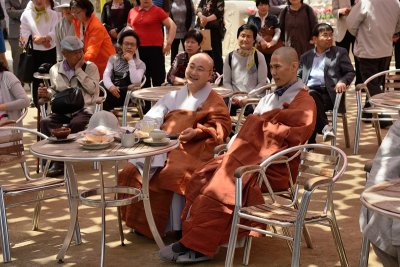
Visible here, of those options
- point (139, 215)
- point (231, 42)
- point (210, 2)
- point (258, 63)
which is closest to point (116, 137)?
point (139, 215)

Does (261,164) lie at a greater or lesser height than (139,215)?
greater

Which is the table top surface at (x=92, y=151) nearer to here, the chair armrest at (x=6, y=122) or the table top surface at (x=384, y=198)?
the chair armrest at (x=6, y=122)

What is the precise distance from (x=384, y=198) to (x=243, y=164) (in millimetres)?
1987

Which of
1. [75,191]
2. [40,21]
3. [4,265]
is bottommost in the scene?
[4,265]

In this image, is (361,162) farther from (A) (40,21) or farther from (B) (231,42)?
(B) (231,42)

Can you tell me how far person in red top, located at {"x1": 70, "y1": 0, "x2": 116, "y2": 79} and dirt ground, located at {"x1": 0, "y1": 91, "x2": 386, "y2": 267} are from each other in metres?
2.88

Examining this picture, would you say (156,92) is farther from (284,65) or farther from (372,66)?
(372,66)

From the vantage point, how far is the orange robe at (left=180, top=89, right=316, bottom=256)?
5.39m

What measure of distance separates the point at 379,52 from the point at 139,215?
4.90 m

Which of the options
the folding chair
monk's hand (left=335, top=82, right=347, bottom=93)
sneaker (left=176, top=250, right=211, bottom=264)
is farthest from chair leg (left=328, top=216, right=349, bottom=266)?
monk's hand (left=335, top=82, right=347, bottom=93)

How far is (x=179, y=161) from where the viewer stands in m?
5.98

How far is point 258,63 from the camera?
8844 millimetres

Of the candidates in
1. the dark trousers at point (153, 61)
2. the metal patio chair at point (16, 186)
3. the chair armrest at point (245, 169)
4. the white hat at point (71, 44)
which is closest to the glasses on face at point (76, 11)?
the dark trousers at point (153, 61)

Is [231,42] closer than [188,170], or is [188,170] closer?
[188,170]
